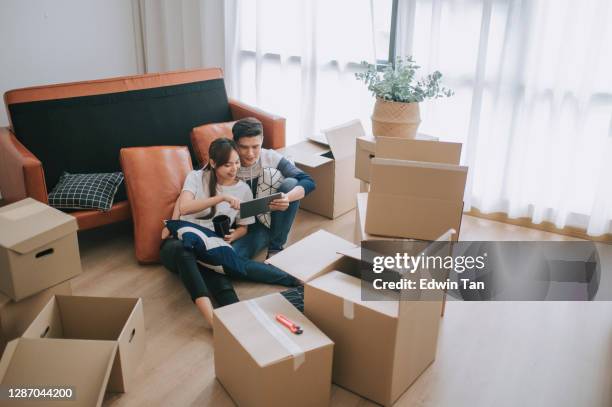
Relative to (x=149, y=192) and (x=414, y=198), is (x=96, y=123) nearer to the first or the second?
(x=149, y=192)

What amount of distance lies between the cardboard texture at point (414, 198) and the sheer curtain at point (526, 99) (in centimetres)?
127

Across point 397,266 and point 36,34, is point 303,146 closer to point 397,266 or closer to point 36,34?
point 397,266

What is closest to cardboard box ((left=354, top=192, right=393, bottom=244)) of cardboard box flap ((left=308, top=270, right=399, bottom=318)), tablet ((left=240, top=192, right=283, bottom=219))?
cardboard box flap ((left=308, top=270, right=399, bottom=318))

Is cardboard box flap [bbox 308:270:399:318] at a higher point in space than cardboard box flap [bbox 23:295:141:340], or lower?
higher

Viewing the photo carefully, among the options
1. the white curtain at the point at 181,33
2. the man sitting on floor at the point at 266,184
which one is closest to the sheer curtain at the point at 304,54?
the white curtain at the point at 181,33

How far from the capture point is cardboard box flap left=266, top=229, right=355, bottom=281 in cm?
203

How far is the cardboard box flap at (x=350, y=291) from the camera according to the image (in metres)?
1.82

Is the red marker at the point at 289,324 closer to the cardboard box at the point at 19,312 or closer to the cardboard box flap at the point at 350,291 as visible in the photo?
the cardboard box flap at the point at 350,291

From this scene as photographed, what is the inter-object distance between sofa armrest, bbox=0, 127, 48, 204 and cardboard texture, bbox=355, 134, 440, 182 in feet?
4.91

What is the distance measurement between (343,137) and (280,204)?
82 centimetres

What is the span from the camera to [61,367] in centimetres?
183

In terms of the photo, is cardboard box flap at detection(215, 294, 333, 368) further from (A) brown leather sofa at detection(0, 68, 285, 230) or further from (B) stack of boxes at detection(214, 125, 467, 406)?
(A) brown leather sofa at detection(0, 68, 285, 230)

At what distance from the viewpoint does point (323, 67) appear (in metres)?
3.77

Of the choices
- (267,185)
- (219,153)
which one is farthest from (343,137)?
(219,153)
